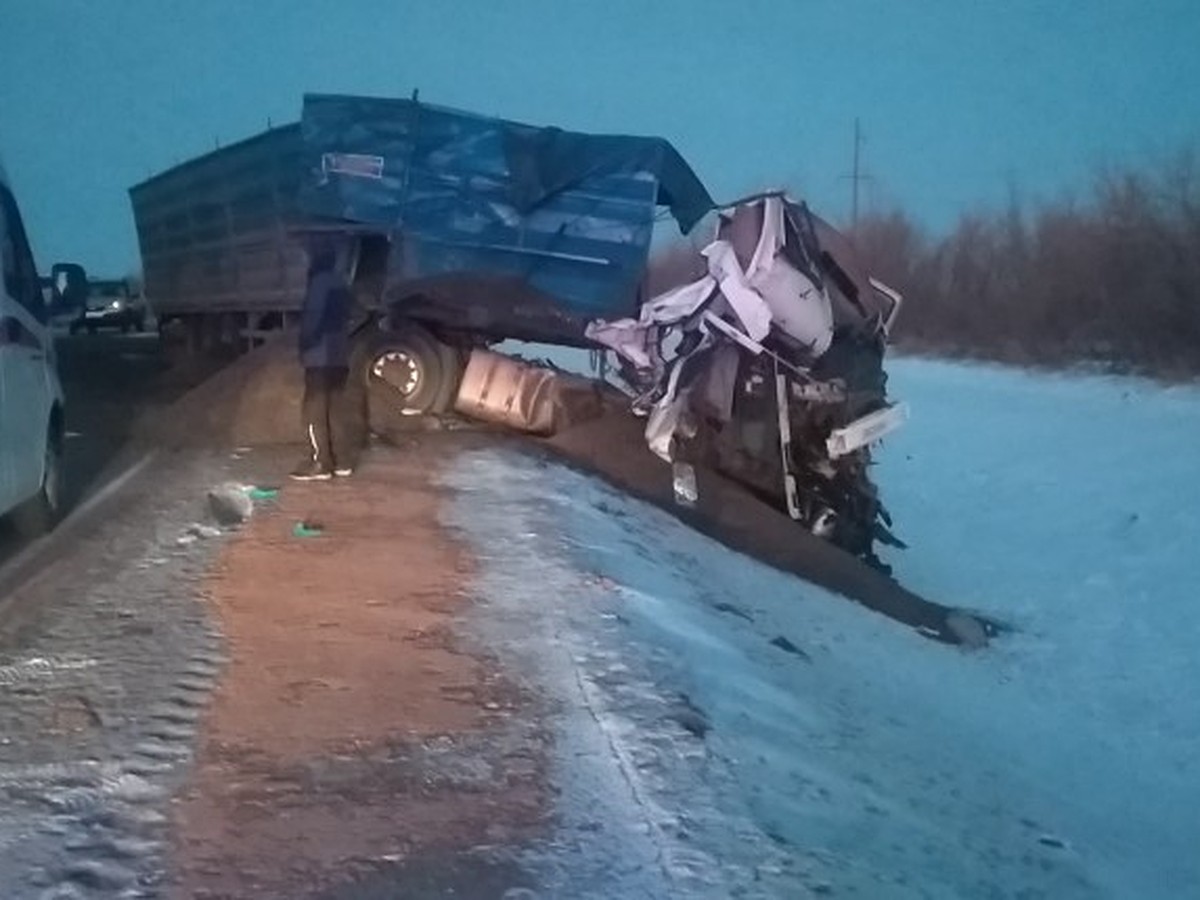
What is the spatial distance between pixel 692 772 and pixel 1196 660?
8979mm

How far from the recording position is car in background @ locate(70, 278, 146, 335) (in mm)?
57656

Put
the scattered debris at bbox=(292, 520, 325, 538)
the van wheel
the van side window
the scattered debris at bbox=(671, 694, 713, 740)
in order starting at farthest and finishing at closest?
1. the van wheel
2. the van side window
3. the scattered debris at bbox=(292, 520, 325, 538)
4. the scattered debris at bbox=(671, 694, 713, 740)

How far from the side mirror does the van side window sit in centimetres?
17

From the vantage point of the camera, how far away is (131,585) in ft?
32.3

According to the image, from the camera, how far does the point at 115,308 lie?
193 ft

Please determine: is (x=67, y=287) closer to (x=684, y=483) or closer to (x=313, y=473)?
(x=313, y=473)

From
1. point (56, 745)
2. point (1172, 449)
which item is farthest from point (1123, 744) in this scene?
point (1172, 449)

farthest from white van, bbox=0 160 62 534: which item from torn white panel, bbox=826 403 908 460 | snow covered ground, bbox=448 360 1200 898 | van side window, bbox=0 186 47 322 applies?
torn white panel, bbox=826 403 908 460

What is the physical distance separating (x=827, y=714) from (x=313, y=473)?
6.21 meters

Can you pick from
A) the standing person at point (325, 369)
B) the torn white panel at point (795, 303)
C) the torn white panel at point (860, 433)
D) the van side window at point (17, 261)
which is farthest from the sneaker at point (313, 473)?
the torn white panel at point (860, 433)

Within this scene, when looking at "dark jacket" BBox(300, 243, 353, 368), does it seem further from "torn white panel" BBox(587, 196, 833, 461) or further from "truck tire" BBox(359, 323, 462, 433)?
"truck tire" BBox(359, 323, 462, 433)

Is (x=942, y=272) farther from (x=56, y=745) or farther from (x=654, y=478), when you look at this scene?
(x=56, y=745)

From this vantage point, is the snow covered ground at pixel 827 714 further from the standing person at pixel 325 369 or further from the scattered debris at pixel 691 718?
the standing person at pixel 325 369

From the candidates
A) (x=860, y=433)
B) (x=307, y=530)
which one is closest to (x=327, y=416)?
(x=307, y=530)
